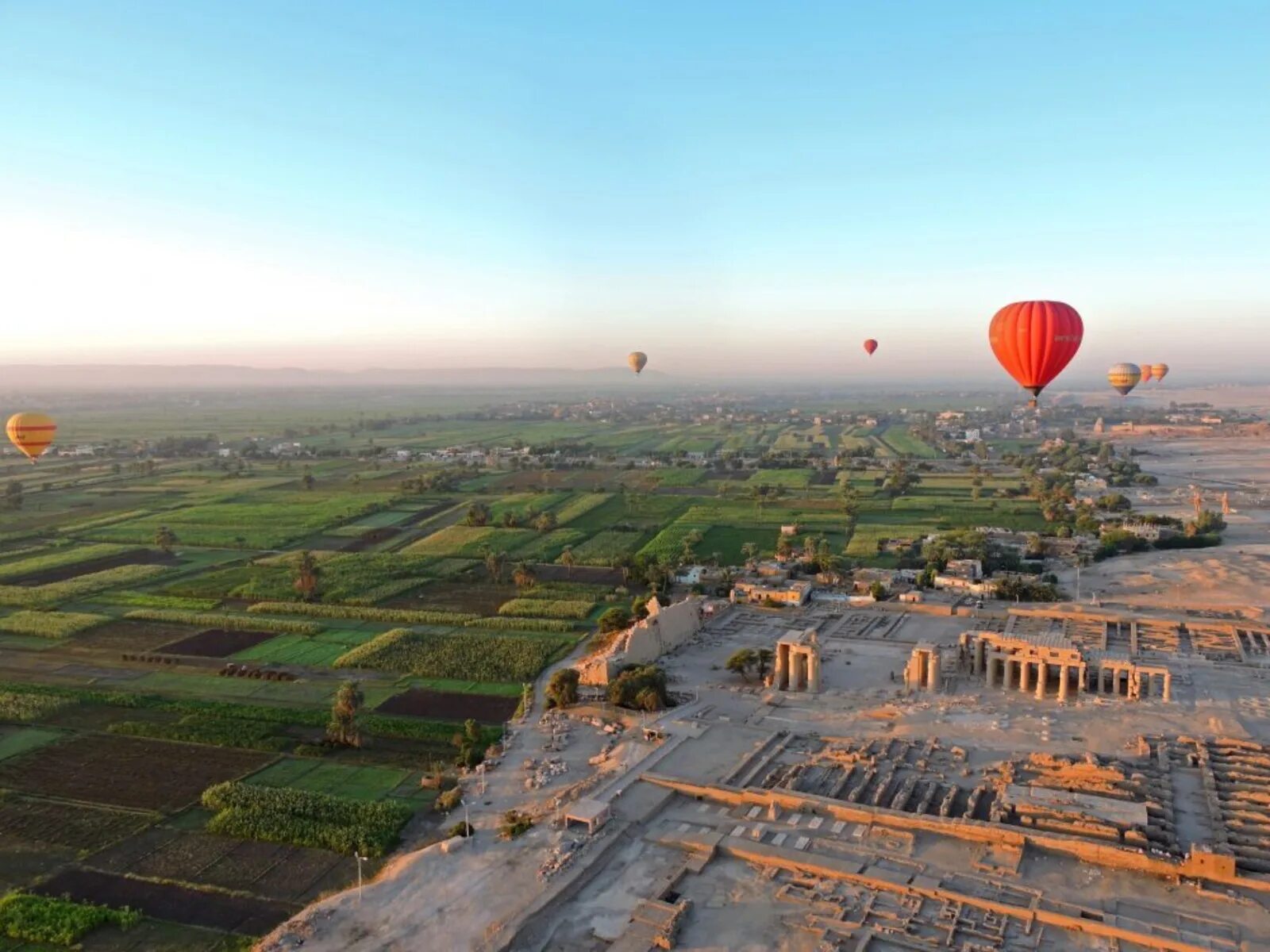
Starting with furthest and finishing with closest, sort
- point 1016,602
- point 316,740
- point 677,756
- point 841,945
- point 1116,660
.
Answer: point 1016,602 → point 1116,660 → point 316,740 → point 677,756 → point 841,945

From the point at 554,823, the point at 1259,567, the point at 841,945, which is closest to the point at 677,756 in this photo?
the point at 554,823

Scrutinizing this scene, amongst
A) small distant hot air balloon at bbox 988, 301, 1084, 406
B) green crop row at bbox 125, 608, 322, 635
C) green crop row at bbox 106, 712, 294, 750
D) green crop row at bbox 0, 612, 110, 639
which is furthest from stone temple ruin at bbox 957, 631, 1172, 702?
green crop row at bbox 0, 612, 110, 639

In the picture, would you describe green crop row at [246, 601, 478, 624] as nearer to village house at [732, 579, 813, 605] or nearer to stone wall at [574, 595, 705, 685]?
stone wall at [574, 595, 705, 685]

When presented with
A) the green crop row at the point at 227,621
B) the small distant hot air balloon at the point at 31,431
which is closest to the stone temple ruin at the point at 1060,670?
the green crop row at the point at 227,621

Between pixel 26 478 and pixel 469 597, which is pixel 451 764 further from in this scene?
pixel 26 478

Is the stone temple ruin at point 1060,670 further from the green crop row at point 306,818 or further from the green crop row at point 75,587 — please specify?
the green crop row at point 75,587
